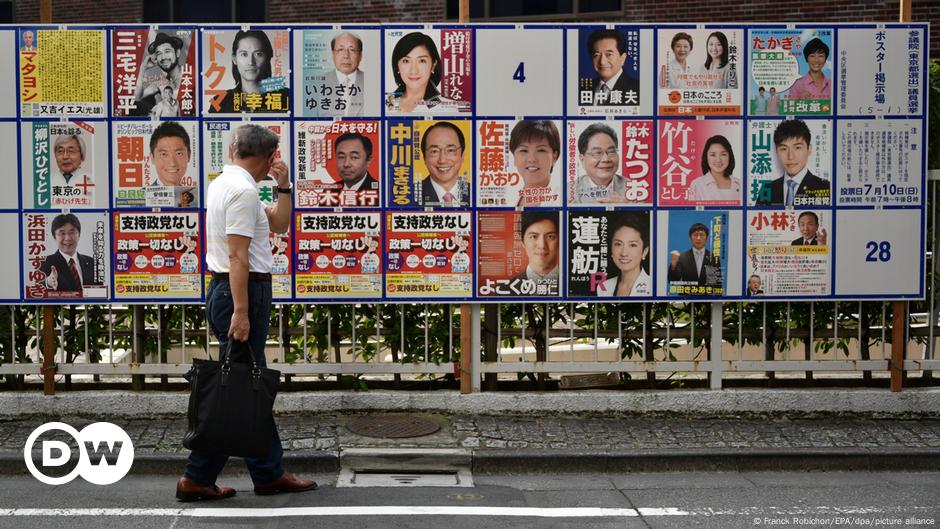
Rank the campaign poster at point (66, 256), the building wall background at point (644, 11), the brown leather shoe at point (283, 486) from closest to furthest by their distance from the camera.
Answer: the brown leather shoe at point (283, 486) → the campaign poster at point (66, 256) → the building wall background at point (644, 11)

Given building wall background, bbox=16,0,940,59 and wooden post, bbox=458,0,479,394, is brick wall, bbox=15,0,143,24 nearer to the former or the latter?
building wall background, bbox=16,0,940,59

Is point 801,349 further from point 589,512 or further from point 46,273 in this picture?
point 46,273

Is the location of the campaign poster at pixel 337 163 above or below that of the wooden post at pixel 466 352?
above

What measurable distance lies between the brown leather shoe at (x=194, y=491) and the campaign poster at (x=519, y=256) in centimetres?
255

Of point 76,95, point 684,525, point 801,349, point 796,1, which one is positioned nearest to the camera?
point 684,525

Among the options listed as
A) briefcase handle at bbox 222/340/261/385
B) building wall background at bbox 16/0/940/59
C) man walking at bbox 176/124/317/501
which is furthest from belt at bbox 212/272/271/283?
building wall background at bbox 16/0/940/59

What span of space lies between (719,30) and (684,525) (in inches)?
147

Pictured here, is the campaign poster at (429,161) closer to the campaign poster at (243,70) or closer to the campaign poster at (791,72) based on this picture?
the campaign poster at (243,70)

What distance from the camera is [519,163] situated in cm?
769

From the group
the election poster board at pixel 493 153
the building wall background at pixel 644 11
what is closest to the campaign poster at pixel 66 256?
the election poster board at pixel 493 153

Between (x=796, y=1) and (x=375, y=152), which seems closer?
(x=375, y=152)

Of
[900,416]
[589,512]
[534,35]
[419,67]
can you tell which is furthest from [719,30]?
[589,512]

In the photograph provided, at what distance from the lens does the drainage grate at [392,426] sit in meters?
7.33

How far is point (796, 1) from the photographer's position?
53.7ft
